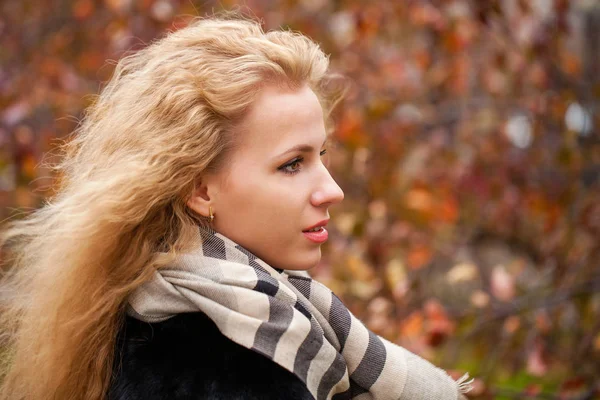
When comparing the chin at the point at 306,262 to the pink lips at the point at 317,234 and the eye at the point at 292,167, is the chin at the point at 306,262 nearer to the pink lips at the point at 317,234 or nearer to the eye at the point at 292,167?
the pink lips at the point at 317,234

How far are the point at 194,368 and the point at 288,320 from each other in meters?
0.22

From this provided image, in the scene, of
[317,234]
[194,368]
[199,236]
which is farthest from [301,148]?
[194,368]

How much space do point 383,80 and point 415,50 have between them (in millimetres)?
580

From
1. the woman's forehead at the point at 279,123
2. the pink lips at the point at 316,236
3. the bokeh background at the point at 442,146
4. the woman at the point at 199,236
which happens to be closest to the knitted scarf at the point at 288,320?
the woman at the point at 199,236

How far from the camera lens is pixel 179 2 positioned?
4.12 metres

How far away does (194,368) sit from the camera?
1521 millimetres

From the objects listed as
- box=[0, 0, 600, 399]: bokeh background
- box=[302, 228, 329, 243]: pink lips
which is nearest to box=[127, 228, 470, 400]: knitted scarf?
box=[302, 228, 329, 243]: pink lips

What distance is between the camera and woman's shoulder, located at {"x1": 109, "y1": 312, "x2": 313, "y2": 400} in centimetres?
149

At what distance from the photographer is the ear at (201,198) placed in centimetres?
171

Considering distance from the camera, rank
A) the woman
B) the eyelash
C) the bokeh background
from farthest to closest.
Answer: the bokeh background → the eyelash → the woman

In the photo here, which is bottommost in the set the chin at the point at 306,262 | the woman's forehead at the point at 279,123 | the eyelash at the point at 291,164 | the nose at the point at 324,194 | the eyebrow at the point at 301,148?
the chin at the point at 306,262

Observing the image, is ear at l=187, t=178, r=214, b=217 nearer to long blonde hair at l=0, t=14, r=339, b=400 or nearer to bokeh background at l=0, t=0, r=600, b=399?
long blonde hair at l=0, t=14, r=339, b=400

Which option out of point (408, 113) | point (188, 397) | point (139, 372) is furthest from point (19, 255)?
point (408, 113)

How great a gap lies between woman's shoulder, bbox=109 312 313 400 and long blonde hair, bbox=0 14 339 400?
128 mm
